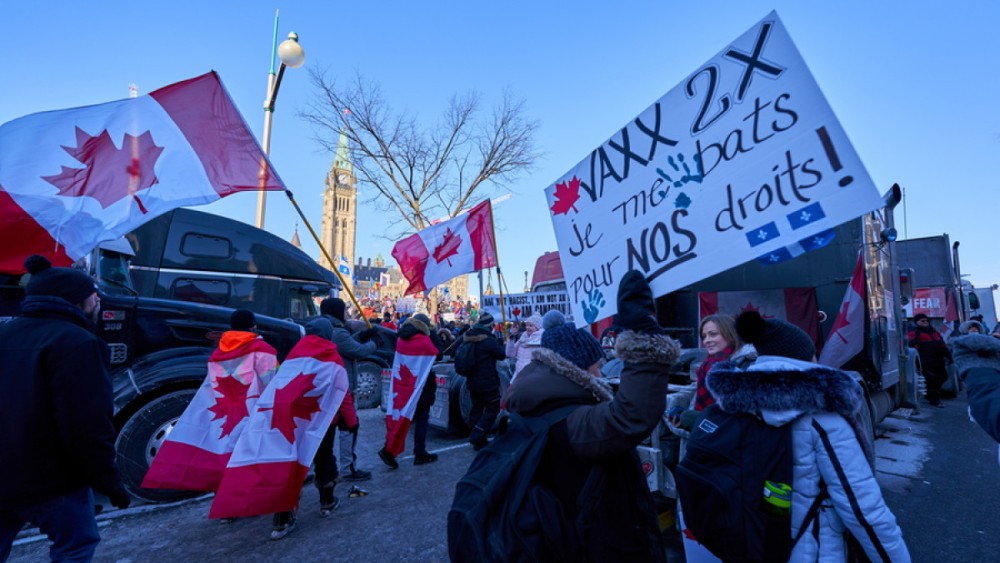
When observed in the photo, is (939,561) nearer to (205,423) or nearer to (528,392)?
(528,392)

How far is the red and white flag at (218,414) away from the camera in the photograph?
4234 mm

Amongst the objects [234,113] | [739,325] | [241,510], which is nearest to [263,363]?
[241,510]

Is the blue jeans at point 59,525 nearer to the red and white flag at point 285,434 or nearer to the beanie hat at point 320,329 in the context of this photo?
the red and white flag at point 285,434

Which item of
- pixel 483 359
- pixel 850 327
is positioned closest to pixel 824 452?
pixel 850 327

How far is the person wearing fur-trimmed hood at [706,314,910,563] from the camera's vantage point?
1728 mm

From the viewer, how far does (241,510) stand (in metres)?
3.56

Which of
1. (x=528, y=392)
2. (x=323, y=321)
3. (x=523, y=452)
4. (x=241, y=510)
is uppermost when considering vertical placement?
(x=323, y=321)

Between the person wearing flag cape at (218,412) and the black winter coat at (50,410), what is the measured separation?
201 cm

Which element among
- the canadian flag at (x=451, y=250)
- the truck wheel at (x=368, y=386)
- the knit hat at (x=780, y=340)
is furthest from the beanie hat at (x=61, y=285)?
the truck wheel at (x=368, y=386)

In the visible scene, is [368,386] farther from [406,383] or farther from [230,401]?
[230,401]

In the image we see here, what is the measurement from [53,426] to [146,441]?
2.90m

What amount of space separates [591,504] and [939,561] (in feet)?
11.4

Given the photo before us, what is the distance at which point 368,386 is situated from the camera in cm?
971

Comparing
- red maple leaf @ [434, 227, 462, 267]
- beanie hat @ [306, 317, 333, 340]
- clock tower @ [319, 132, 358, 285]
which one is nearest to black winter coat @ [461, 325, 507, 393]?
beanie hat @ [306, 317, 333, 340]
